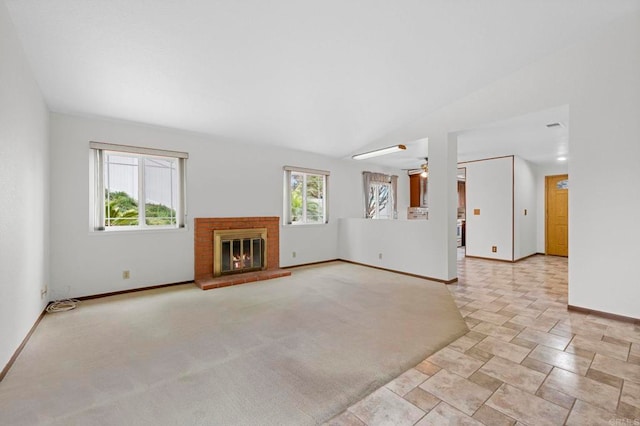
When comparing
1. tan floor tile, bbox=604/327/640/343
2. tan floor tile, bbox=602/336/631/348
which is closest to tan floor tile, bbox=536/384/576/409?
tan floor tile, bbox=602/336/631/348

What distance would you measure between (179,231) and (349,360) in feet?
11.5

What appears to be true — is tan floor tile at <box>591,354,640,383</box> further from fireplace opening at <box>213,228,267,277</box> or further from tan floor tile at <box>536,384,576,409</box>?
fireplace opening at <box>213,228,267,277</box>

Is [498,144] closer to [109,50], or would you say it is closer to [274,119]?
[274,119]

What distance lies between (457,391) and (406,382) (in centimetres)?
32

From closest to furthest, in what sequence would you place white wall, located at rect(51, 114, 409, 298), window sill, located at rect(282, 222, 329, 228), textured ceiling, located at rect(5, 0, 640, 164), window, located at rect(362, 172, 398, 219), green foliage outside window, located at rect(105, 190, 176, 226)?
textured ceiling, located at rect(5, 0, 640, 164), white wall, located at rect(51, 114, 409, 298), green foliage outside window, located at rect(105, 190, 176, 226), window sill, located at rect(282, 222, 329, 228), window, located at rect(362, 172, 398, 219)

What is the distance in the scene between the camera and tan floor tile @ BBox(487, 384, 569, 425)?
1630 millimetres

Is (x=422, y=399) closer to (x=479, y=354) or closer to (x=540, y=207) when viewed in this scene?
(x=479, y=354)

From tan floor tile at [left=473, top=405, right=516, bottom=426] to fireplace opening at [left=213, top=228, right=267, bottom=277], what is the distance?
4.06m

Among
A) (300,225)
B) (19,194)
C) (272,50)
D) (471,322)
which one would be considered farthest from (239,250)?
(471,322)

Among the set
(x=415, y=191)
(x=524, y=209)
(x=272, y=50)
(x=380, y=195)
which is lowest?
(x=524, y=209)

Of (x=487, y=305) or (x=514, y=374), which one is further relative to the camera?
(x=487, y=305)

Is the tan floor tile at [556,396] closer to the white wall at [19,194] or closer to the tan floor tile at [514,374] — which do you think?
the tan floor tile at [514,374]

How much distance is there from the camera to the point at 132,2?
2.19 meters

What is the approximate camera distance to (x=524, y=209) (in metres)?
6.89
